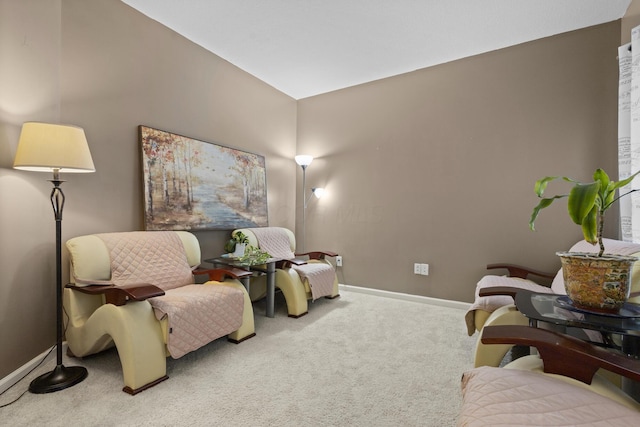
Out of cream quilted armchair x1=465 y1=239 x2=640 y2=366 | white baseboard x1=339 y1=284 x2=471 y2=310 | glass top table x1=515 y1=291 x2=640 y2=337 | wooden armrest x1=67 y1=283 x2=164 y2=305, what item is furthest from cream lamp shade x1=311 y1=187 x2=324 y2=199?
glass top table x1=515 y1=291 x2=640 y2=337

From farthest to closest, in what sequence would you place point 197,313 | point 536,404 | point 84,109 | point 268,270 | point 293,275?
point 293,275
point 268,270
point 84,109
point 197,313
point 536,404

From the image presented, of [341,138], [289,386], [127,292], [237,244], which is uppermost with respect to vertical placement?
[341,138]

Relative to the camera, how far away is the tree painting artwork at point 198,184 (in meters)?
2.64

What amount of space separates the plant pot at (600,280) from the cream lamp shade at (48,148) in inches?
102

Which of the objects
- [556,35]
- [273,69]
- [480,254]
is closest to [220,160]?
[273,69]

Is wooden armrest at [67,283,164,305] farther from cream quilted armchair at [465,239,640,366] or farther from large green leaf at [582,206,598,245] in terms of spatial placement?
large green leaf at [582,206,598,245]

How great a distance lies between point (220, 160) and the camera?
3.28 meters

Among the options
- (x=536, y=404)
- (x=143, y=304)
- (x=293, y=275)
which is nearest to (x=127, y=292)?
(x=143, y=304)

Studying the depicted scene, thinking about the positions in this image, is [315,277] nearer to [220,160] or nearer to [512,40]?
[220,160]

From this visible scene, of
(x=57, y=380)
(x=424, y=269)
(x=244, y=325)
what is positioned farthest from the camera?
(x=424, y=269)

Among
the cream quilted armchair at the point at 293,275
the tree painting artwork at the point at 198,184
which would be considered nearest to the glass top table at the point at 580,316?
the cream quilted armchair at the point at 293,275

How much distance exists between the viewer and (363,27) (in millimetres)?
2779

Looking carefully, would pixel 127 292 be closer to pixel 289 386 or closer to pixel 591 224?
pixel 289 386

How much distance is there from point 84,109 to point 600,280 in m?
3.26
